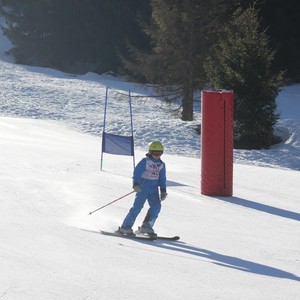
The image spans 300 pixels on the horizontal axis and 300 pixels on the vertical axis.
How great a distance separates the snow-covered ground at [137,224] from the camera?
7434 mm

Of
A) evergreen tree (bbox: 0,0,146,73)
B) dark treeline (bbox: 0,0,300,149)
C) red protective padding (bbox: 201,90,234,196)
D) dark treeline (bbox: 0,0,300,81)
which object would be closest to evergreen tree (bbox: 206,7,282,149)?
dark treeline (bbox: 0,0,300,149)

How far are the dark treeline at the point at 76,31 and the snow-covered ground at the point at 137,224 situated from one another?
20.7m

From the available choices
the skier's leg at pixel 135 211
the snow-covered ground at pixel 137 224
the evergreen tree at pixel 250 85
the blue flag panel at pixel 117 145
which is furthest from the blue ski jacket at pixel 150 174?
the evergreen tree at pixel 250 85

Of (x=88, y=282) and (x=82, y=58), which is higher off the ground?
(x=82, y=58)

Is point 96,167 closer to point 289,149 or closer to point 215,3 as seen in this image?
point 289,149

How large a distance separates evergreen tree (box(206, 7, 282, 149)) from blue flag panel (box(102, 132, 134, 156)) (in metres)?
8.01

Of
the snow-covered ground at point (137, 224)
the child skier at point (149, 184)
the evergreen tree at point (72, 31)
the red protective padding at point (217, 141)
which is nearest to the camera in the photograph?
the snow-covered ground at point (137, 224)

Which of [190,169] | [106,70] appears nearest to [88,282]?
[190,169]

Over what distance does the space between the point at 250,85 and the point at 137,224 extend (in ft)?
43.1

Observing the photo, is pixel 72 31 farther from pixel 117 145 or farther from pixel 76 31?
pixel 117 145

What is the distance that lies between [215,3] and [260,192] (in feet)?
48.5

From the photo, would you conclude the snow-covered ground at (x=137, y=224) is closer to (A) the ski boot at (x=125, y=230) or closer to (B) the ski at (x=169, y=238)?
(B) the ski at (x=169, y=238)

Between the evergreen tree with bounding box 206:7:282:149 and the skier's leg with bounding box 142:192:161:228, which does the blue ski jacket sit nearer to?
the skier's leg with bounding box 142:192:161:228

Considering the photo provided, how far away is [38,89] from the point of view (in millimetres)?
33781
